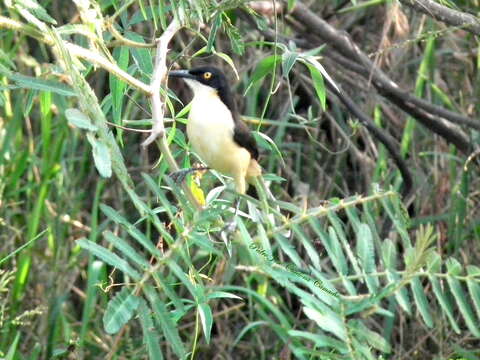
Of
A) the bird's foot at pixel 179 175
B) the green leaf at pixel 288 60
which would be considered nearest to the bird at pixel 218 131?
the bird's foot at pixel 179 175

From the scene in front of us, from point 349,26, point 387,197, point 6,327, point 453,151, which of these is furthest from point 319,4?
point 387,197

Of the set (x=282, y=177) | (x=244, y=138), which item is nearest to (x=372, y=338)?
(x=244, y=138)

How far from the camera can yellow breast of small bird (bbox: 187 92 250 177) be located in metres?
3.31

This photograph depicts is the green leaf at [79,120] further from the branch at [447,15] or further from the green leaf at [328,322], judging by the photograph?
the branch at [447,15]

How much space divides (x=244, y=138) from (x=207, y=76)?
1.10 feet

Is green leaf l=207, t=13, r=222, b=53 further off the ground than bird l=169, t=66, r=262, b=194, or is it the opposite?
green leaf l=207, t=13, r=222, b=53

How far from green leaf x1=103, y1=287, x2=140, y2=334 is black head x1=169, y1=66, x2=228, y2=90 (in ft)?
4.72

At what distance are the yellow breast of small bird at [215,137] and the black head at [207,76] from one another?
12cm

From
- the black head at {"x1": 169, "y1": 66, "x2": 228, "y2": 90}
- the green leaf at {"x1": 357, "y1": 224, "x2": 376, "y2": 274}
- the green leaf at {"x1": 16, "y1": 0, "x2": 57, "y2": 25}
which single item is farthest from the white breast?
the green leaf at {"x1": 16, "y1": 0, "x2": 57, "y2": 25}

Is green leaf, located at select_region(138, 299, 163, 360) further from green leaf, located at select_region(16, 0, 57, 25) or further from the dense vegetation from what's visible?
the dense vegetation

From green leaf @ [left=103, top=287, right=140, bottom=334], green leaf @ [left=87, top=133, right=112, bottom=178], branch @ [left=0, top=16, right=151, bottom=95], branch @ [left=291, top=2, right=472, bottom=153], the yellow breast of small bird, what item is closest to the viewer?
green leaf @ [left=87, top=133, right=112, bottom=178]

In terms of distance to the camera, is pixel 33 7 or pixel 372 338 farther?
pixel 372 338

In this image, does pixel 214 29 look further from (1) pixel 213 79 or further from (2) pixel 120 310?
(2) pixel 120 310

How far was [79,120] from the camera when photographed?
7.14ft
